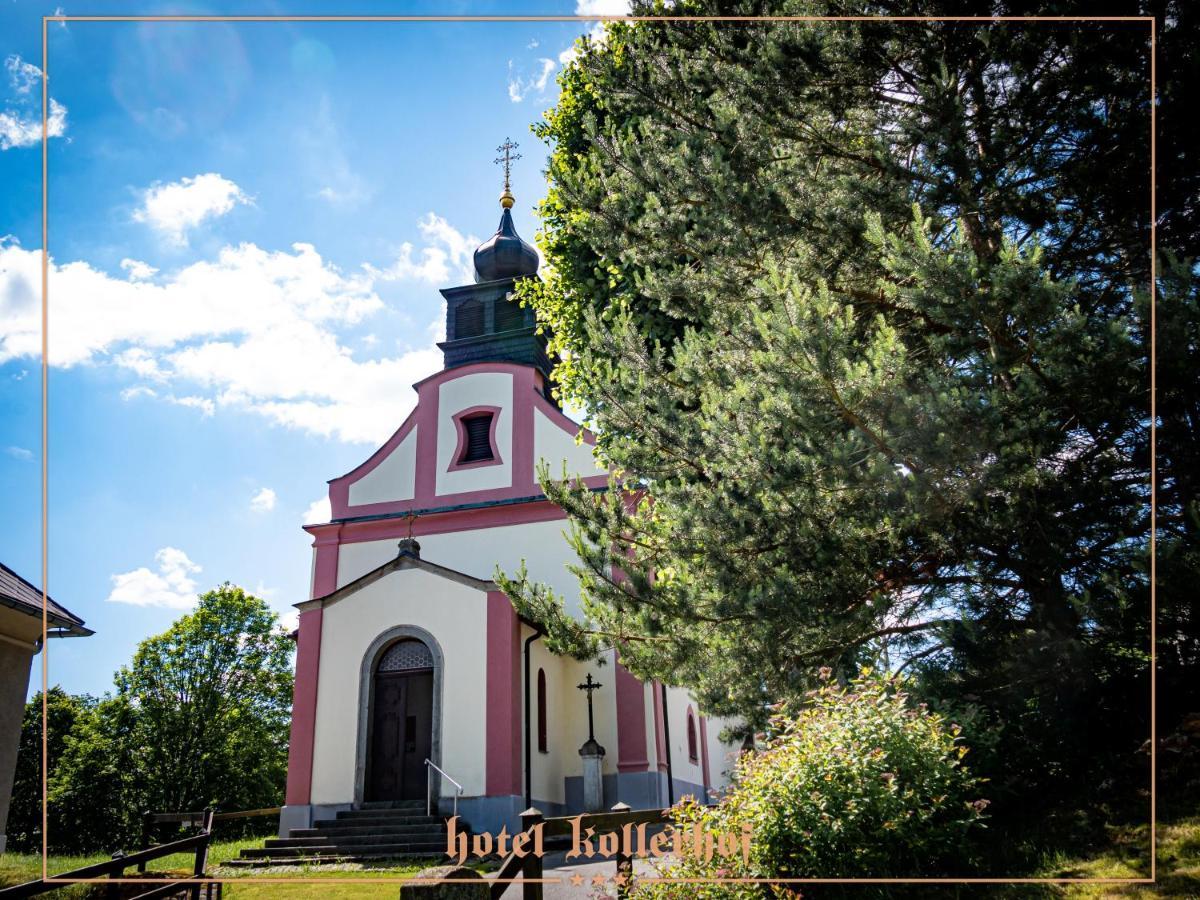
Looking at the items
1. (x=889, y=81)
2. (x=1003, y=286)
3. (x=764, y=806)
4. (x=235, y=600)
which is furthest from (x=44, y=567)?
(x=235, y=600)

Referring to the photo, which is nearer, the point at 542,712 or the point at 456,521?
the point at 542,712

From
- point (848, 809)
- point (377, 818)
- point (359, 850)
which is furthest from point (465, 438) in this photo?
point (848, 809)

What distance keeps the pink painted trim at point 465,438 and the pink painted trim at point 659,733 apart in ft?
18.9

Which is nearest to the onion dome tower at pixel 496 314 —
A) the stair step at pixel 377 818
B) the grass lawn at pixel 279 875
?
the stair step at pixel 377 818

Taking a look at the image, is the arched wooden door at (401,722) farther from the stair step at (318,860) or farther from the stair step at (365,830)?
the stair step at (318,860)

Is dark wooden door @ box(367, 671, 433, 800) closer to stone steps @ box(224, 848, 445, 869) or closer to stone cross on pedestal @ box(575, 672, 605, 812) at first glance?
stone steps @ box(224, 848, 445, 869)

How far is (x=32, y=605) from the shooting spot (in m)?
9.65

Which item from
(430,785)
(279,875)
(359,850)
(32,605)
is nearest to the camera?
(32,605)

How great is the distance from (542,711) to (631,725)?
69.9 inches

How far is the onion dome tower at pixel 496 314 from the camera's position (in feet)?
67.8

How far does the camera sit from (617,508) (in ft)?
26.3

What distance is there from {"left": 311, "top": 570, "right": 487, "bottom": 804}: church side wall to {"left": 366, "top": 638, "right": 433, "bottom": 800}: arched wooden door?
0.33 m

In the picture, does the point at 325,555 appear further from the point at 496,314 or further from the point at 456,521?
the point at 496,314

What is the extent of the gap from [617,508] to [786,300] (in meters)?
3.11
